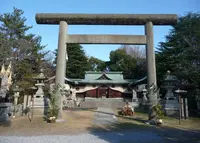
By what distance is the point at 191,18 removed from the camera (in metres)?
20.8

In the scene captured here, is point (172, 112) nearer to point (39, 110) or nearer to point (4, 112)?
point (39, 110)

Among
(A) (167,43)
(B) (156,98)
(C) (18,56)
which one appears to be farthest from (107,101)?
(B) (156,98)

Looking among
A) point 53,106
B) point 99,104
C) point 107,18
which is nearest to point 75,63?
point 99,104

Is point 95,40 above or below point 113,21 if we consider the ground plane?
below

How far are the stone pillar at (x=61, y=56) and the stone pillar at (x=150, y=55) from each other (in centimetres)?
506

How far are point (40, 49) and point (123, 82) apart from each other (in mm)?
16824

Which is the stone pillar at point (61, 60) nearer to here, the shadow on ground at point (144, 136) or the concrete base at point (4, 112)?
the shadow on ground at point (144, 136)

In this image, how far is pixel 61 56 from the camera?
10172 mm

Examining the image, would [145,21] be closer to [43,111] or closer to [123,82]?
[43,111]

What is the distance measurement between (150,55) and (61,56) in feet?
17.6

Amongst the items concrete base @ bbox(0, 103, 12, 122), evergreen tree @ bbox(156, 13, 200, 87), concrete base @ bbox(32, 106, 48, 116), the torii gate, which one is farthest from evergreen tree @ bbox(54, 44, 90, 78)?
the torii gate

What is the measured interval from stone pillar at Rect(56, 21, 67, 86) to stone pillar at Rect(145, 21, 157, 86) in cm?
506

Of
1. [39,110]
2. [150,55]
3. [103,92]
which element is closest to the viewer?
[150,55]

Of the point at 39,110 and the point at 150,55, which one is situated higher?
the point at 150,55
